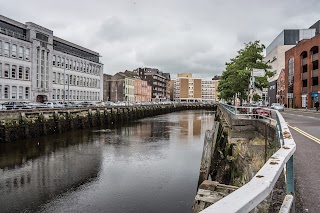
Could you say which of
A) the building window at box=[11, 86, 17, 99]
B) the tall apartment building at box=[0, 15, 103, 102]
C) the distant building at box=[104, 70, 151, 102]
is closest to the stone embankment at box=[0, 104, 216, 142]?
the tall apartment building at box=[0, 15, 103, 102]

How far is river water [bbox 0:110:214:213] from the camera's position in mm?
11695

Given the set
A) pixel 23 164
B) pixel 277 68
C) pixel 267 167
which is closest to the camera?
pixel 267 167

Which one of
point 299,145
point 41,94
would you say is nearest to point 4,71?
point 41,94

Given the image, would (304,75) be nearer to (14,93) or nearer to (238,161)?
(14,93)

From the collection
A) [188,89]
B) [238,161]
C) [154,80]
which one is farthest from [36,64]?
[188,89]

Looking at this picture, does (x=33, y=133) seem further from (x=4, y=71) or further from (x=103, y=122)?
(x=4, y=71)

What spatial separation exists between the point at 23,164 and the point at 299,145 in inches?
610

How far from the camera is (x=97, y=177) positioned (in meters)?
15.6

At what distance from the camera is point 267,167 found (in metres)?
2.35

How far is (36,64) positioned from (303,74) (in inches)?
2186

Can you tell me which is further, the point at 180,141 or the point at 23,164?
the point at 180,141

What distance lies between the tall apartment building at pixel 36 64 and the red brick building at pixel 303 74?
4770 centimetres

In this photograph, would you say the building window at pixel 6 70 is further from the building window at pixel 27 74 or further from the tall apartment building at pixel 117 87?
the tall apartment building at pixel 117 87

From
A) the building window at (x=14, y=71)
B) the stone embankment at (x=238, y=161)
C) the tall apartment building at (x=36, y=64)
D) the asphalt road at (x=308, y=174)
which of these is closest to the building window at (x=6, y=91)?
the tall apartment building at (x=36, y=64)
